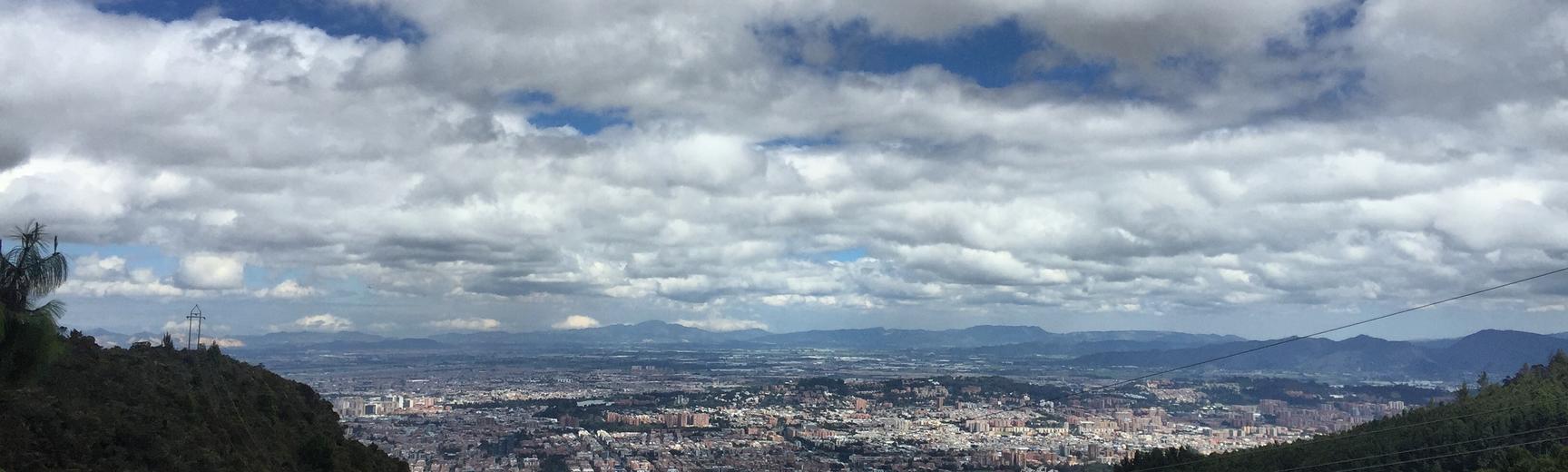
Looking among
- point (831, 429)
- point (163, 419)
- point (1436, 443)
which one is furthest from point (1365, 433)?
point (163, 419)

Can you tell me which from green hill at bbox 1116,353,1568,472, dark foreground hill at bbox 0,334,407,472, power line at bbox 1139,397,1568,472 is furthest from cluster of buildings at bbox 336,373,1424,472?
dark foreground hill at bbox 0,334,407,472

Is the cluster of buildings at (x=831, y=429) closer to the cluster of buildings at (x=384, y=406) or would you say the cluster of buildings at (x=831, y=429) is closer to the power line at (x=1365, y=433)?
the cluster of buildings at (x=384, y=406)

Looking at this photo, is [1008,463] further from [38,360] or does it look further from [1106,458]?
[38,360]

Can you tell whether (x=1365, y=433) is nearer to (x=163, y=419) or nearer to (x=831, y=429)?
(x=831, y=429)

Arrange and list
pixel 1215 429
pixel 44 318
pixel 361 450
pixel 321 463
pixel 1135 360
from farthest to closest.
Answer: pixel 1135 360
pixel 1215 429
pixel 361 450
pixel 321 463
pixel 44 318

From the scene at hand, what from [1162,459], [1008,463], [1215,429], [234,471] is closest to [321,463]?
[234,471]

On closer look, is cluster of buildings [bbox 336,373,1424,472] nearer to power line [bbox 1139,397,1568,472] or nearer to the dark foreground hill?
power line [bbox 1139,397,1568,472]

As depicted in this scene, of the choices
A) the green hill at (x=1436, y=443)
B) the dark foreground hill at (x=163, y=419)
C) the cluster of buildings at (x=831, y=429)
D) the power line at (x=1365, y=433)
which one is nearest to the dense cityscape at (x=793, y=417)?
the cluster of buildings at (x=831, y=429)
